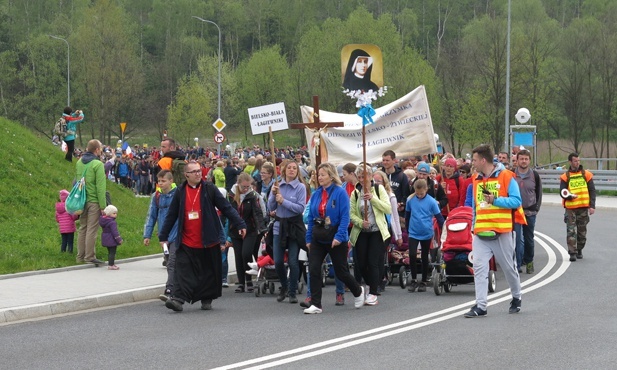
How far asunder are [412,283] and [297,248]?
2.01m

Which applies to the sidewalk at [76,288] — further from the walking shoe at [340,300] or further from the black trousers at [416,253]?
the black trousers at [416,253]

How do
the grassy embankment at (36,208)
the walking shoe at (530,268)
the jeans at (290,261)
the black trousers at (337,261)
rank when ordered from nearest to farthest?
the black trousers at (337,261)
the jeans at (290,261)
the walking shoe at (530,268)
the grassy embankment at (36,208)

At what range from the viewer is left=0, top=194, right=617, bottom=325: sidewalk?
12047 mm

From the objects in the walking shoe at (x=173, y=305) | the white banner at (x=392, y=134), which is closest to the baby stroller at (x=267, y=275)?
the walking shoe at (x=173, y=305)

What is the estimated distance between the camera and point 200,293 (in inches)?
491

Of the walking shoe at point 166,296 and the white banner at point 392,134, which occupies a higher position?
the white banner at point 392,134

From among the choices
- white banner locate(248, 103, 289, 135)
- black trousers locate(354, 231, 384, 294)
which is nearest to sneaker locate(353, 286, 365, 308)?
black trousers locate(354, 231, 384, 294)

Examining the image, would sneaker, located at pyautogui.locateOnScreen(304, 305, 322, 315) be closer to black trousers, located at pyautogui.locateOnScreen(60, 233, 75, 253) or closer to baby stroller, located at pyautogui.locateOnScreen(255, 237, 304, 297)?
baby stroller, located at pyautogui.locateOnScreen(255, 237, 304, 297)

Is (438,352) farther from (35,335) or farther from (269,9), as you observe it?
(269,9)

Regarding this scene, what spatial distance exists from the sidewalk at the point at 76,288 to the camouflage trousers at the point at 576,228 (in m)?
5.87

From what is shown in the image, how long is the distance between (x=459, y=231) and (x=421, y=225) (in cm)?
55

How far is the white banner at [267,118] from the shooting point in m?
18.5

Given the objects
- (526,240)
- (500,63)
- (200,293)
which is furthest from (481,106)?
(200,293)

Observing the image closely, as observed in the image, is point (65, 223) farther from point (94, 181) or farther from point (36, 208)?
point (36, 208)
